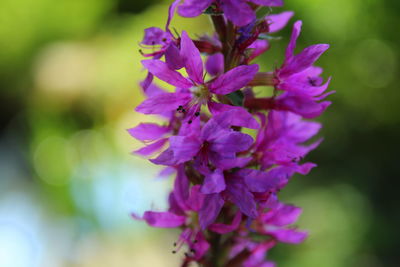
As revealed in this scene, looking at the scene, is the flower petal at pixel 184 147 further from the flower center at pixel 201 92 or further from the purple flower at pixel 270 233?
the purple flower at pixel 270 233

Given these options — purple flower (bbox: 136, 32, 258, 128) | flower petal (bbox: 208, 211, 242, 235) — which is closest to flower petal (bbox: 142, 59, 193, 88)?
purple flower (bbox: 136, 32, 258, 128)

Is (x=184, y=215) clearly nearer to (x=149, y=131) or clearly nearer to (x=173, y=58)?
(x=149, y=131)

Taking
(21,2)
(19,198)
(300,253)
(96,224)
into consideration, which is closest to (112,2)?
(21,2)

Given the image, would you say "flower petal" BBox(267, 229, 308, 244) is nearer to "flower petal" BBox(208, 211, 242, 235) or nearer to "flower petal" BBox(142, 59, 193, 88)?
"flower petal" BBox(208, 211, 242, 235)

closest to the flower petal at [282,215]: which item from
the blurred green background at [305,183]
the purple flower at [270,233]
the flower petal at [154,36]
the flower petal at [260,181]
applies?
the purple flower at [270,233]

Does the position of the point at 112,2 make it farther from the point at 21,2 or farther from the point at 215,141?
the point at 215,141

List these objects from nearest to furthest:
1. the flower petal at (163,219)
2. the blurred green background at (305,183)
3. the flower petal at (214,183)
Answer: the flower petal at (214,183) < the flower petal at (163,219) < the blurred green background at (305,183)

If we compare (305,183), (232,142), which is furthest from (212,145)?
(305,183)
